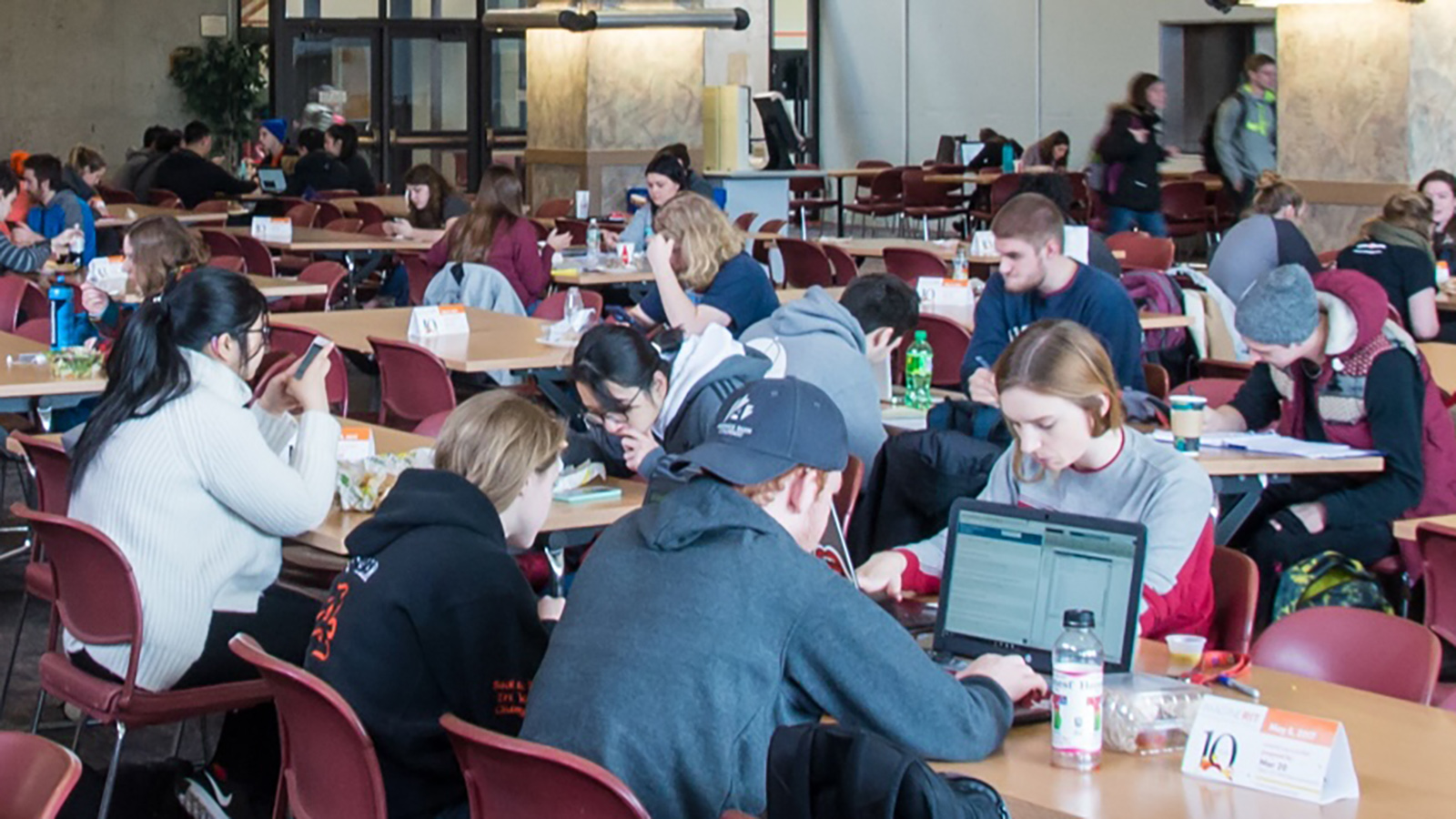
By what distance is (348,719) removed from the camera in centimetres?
286

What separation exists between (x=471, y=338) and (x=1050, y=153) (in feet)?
35.0

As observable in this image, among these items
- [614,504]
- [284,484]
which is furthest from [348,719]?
[614,504]

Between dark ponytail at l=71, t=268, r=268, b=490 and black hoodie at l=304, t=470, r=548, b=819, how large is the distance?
117 centimetres

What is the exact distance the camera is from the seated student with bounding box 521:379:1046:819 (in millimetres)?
2566

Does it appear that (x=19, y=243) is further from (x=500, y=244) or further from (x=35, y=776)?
(x=35, y=776)

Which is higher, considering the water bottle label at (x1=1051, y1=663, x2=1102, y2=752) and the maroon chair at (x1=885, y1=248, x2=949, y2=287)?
the maroon chair at (x1=885, y1=248, x2=949, y2=287)

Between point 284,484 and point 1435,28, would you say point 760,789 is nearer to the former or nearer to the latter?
point 284,484

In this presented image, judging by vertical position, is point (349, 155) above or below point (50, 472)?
above

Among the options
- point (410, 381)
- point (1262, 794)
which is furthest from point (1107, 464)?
point (410, 381)

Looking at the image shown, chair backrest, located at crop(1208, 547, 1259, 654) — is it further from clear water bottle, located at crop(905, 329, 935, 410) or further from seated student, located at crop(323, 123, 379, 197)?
seated student, located at crop(323, 123, 379, 197)

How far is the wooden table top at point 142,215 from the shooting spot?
12.8 meters

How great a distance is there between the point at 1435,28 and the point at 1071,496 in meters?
9.33

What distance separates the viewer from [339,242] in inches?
446

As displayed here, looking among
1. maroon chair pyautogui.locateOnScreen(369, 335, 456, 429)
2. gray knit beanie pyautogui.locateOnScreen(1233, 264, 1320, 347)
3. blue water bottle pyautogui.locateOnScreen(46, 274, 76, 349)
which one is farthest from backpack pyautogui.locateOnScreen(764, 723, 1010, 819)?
blue water bottle pyautogui.locateOnScreen(46, 274, 76, 349)
